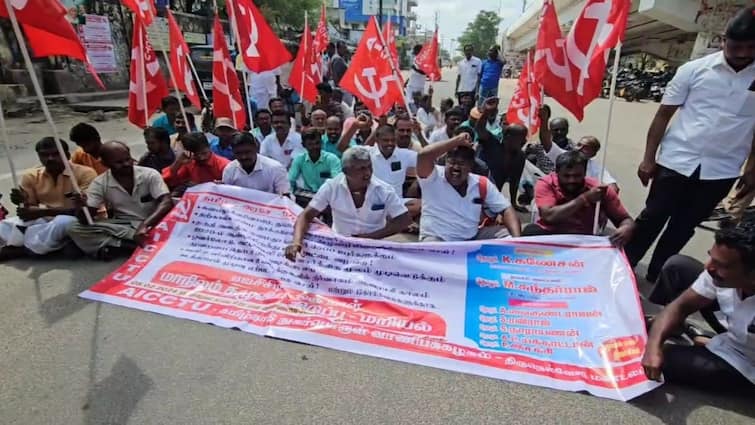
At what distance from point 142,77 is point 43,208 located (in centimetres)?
186

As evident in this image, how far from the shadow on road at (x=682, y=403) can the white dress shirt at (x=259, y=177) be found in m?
3.08

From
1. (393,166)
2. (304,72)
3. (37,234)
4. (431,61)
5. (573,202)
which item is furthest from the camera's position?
(431,61)

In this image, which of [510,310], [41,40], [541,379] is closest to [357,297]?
[510,310]

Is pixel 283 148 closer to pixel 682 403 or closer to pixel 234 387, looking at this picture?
pixel 234 387

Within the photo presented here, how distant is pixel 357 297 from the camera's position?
9.63 ft

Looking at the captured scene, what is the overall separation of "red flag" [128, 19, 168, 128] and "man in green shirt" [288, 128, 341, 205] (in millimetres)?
1922

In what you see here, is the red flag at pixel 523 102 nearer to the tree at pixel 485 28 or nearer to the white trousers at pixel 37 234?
the white trousers at pixel 37 234

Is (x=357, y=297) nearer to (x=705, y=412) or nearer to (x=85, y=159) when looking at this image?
(x=705, y=412)

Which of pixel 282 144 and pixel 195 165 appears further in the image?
pixel 282 144

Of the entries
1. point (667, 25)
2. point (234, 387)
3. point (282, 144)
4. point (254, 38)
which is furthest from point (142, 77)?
point (667, 25)

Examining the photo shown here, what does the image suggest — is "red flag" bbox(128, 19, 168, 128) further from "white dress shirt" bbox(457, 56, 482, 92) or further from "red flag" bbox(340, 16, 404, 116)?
"white dress shirt" bbox(457, 56, 482, 92)

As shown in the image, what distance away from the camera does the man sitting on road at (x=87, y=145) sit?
4418 millimetres

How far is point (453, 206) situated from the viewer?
3.53 m

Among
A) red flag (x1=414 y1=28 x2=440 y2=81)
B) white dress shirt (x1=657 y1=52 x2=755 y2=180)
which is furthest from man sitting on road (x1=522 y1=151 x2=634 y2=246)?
red flag (x1=414 y1=28 x2=440 y2=81)
